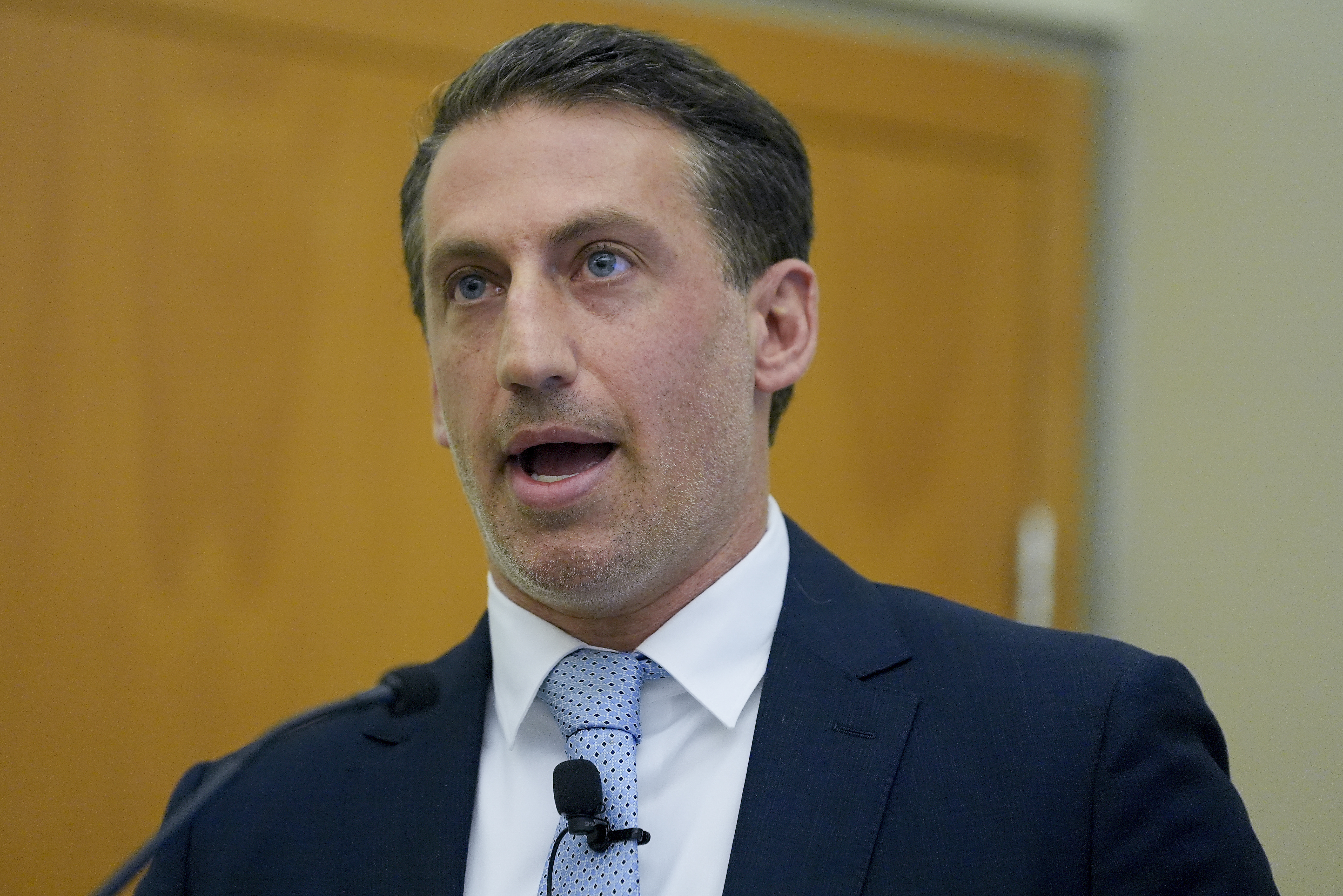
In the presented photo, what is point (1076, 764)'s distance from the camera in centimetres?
124

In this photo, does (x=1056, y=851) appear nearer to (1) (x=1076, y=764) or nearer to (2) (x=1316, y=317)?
(1) (x=1076, y=764)

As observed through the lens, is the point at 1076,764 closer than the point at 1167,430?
Yes

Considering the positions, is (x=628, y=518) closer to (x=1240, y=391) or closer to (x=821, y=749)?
(x=821, y=749)

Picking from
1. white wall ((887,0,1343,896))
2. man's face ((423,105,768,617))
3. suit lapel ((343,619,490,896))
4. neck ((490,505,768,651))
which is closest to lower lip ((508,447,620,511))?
man's face ((423,105,768,617))

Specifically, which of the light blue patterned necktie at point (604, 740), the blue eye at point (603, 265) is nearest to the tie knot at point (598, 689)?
the light blue patterned necktie at point (604, 740)

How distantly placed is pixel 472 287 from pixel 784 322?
0.39 m

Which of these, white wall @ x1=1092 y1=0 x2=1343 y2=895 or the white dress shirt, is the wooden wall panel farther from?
the white dress shirt

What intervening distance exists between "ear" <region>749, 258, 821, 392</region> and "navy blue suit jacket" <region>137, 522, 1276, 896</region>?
222 millimetres

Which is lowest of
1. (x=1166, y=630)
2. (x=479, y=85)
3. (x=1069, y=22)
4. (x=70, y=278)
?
(x=1166, y=630)

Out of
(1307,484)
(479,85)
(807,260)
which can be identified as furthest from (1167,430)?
(479,85)

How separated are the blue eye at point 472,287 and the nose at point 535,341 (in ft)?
0.27

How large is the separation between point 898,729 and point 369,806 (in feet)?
1.93

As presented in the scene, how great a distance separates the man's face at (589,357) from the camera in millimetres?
1340

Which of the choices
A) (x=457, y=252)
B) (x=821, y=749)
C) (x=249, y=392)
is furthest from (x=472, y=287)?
(x=249, y=392)
